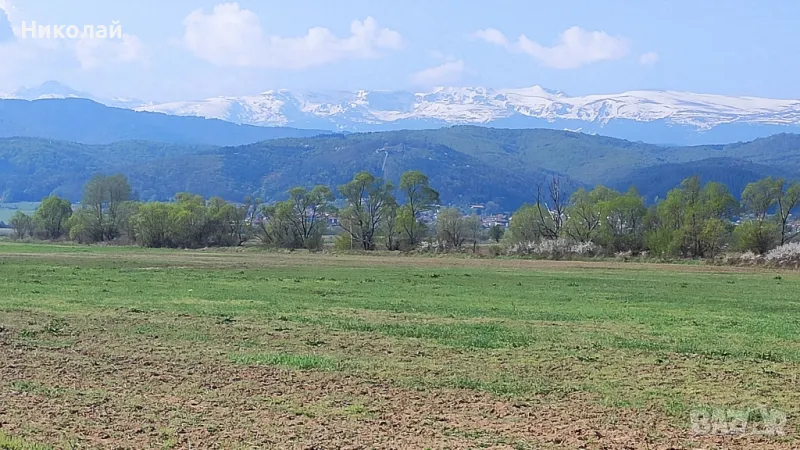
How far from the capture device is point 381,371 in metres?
15.6

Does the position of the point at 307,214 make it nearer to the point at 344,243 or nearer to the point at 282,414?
the point at 344,243

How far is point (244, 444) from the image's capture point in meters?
10.5

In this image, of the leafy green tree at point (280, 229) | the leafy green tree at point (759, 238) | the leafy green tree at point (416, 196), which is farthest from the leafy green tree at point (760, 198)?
the leafy green tree at point (280, 229)

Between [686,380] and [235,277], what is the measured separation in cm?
3231

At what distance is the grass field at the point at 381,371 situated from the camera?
1120 cm

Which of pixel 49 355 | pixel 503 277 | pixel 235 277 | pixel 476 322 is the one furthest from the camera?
pixel 503 277

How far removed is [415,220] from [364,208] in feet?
22.2

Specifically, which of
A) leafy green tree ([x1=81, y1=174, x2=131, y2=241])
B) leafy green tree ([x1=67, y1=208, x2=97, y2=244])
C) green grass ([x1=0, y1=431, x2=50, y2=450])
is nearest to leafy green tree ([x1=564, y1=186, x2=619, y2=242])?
leafy green tree ([x1=81, y1=174, x2=131, y2=241])

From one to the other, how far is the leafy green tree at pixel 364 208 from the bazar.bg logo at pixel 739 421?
260 feet

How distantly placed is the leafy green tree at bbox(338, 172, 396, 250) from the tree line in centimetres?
11

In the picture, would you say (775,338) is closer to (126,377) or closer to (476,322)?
(476,322)

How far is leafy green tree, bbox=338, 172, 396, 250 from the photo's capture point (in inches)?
3644

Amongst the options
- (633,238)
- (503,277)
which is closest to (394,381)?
(503,277)

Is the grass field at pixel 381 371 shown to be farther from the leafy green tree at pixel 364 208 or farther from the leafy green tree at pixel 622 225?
the leafy green tree at pixel 364 208
